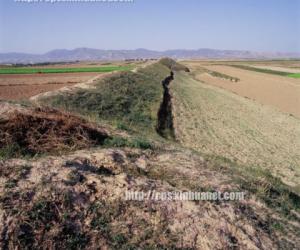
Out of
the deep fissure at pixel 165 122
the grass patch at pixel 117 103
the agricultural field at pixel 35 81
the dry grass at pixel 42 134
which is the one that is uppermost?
the dry grass at pixel 42 134

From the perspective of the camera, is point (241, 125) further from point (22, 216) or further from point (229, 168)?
point (22, 216)

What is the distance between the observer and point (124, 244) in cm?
651

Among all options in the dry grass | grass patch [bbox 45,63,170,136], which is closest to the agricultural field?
grass patch [bbox 45,63,170,136]

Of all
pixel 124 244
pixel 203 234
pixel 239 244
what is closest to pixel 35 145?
pixel 124 244

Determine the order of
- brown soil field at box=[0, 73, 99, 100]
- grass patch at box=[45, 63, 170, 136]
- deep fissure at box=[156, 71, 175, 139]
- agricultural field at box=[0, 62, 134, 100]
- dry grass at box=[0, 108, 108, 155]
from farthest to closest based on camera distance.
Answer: agricultural field at box=[0, 62, 134, 100] < brown soil field at box=[0, 73, 99, 100] < deep fissure at box=[156, 71, 175, 139] < grass patch at box=[45, 63, 170, 136] < dry grass at box=[0, 108, 108, 155]

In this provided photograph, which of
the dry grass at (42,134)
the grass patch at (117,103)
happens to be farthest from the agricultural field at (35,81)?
the dry grass at (42,134)

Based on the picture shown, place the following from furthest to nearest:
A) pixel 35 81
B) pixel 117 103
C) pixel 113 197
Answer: pixel 35 81 < pixel 117 103 < pixel 113 197

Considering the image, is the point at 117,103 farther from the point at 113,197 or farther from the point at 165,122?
the point at 113,197

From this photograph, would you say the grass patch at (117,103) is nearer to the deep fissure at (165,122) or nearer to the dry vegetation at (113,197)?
the deep fissure at (165,122)

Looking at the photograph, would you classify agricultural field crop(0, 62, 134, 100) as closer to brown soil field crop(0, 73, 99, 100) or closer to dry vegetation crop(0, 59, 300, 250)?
brown soil field crop(0, 73, 99, 100)

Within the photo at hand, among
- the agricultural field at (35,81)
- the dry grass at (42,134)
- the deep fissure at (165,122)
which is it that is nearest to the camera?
the dry grass at (42,134)

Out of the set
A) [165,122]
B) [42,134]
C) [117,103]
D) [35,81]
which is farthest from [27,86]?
[42,134]

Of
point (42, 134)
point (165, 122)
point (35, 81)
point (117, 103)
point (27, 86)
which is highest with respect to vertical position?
point (42, 134)

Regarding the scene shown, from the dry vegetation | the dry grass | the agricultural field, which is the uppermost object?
the dry grass
